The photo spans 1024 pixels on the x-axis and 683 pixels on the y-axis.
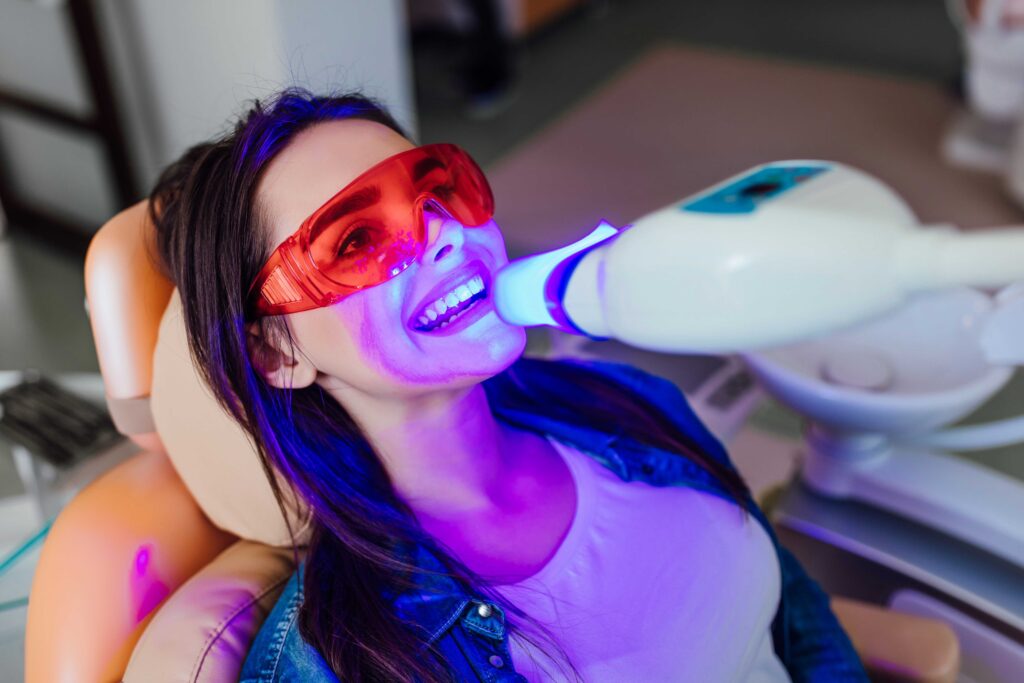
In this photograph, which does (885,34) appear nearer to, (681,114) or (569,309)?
(681,114)

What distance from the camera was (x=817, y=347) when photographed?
1.38 metres

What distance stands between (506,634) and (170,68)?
6.11 feet

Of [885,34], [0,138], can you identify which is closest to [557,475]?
[0,138]

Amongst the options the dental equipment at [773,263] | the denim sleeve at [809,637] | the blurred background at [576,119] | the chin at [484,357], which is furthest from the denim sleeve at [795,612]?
the dental equipment at [773,263]

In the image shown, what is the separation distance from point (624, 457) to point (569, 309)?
1.07ft

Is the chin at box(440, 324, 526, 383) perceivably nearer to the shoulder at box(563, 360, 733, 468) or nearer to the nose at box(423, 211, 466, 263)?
the nose at box(423, 211, 466, 263)

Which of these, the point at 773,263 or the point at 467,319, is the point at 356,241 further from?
the point at 773,263

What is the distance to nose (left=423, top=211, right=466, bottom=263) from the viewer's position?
2.58 feet

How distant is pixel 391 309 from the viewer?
0.78 m

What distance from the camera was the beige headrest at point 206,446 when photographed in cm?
88

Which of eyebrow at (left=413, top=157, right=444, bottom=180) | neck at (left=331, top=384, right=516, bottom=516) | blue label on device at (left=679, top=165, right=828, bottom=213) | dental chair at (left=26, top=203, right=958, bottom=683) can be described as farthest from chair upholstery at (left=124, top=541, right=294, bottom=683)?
blue label on device at (left=679, top=165, right=828, bottom=213)

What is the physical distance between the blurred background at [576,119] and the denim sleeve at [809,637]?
0.21 m

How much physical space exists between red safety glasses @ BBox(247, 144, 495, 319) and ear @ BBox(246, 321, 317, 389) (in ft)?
0.15

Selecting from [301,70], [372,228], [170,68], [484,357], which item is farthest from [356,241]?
[170,68]
